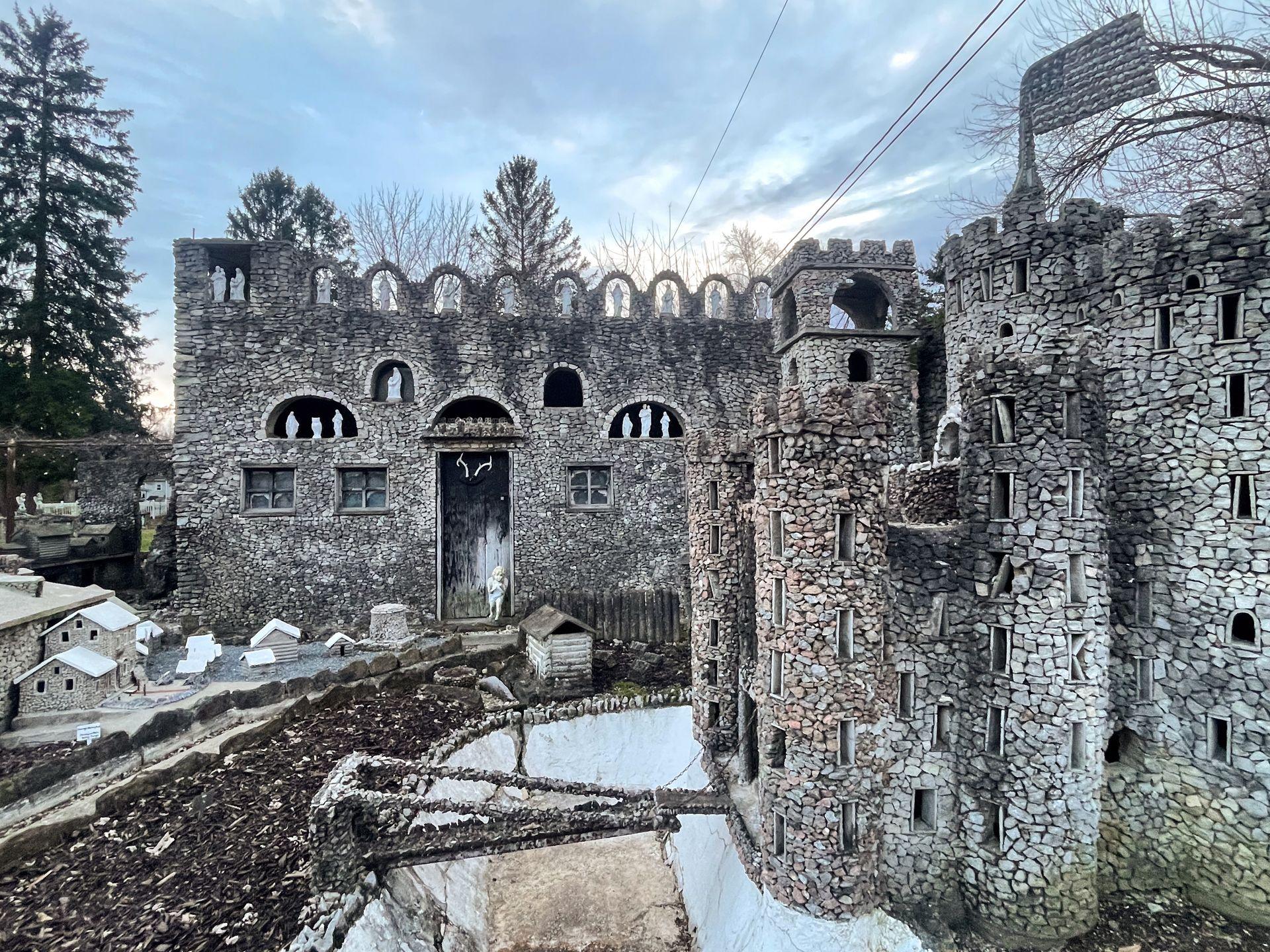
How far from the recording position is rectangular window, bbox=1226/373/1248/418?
814 centimetres

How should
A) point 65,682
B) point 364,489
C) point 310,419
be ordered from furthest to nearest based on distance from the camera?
point 310,419, point 364,489, point 65,682

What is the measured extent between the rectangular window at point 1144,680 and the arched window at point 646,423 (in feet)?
41.6

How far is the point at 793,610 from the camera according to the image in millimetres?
8008

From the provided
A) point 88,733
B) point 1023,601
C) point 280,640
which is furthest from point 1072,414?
point 280,640

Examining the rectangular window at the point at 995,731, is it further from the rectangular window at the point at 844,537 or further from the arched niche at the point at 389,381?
the arched niche at the point at 389,381

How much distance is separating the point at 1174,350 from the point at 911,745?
693 centimetres

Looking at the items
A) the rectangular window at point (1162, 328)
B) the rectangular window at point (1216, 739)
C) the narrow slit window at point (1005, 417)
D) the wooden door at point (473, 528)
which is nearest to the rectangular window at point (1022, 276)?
the rectangular window at point (1162, 328)

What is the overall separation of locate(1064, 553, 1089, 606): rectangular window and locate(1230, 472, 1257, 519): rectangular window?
2516 millimetres

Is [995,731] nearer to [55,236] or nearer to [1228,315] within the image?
[1228,315]

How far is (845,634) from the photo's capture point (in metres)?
7.91

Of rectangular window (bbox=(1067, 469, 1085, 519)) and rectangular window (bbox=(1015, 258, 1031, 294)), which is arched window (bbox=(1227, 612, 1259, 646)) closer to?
rectangular window (bbox=(1067, 469, 1085, 519))

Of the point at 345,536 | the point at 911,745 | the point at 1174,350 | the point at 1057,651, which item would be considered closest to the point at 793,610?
the point at 911,745

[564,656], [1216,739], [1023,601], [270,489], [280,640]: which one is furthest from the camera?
[270,489]

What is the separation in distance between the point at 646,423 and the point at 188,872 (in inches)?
580
